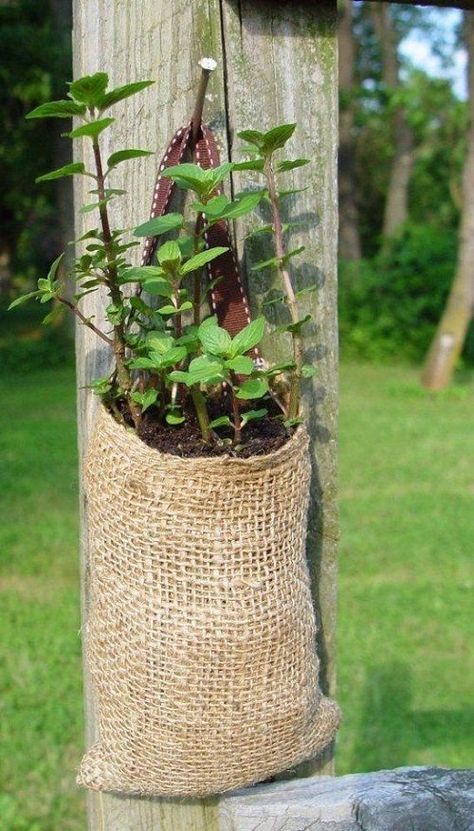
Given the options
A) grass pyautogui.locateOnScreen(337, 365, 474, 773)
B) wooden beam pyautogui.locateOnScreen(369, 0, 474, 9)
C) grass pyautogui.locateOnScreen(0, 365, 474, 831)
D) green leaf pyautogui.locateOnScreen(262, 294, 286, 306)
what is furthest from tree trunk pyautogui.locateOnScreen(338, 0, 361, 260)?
green leaf pyautogui.locateOnScreen(262, 294, 286, 306)

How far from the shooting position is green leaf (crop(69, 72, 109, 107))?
3.54 feet

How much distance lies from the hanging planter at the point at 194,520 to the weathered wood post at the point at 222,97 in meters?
0.08

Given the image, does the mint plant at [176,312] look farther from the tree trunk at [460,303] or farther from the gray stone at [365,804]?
the tree trunk at [460,303]

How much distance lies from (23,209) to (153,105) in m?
18.0

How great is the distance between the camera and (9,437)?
8586 millimetres

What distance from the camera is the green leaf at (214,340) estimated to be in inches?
46.9

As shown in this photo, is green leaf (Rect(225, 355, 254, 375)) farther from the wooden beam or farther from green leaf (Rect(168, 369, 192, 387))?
the wooden beam

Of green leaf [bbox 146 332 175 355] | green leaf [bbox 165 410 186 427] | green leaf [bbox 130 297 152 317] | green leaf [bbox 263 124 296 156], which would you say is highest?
green leaf [bbox 263 124 296 156]

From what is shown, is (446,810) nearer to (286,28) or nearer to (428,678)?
(286,28)

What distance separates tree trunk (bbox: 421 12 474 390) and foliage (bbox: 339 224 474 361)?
2.25 metres

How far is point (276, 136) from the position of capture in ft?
3.96

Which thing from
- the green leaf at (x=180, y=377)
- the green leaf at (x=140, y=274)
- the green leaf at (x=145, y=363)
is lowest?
the green leaf at (x=180, y=377)

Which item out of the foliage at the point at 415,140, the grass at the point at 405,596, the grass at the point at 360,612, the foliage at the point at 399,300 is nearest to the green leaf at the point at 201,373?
the grass at the point at 360,612

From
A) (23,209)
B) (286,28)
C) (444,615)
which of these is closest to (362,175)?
(23,209)
